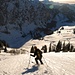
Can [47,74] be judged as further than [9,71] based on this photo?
No

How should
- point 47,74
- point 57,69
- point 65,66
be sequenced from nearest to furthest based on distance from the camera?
1. point 47,74
2. point 57,69
3. point 65,66

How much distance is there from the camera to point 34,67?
27422 mm

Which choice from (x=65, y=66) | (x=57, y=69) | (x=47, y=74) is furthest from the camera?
(x=65, y=66)

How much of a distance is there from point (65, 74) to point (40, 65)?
194 inches

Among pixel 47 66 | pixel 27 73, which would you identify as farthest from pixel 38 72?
pixel 47 66

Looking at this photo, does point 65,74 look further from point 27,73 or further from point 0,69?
point 0,69

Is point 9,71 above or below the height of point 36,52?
below

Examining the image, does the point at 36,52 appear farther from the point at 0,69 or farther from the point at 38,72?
the point at 0,69

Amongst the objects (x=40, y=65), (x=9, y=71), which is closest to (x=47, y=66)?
(x=40, y=65)

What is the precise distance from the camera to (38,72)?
24.9m

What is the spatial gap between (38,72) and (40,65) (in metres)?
3.23

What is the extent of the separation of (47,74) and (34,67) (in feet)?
12.3

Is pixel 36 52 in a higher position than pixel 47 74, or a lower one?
higher

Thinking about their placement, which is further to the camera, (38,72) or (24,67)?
(24,67)
